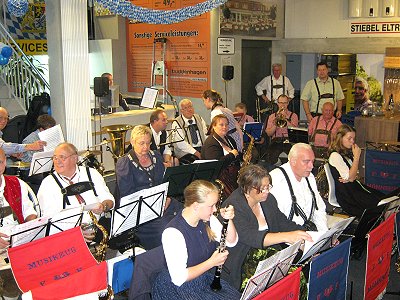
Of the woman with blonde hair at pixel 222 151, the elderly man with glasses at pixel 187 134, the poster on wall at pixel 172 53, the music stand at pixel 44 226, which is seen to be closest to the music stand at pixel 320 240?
the music stand at pixel 44 226

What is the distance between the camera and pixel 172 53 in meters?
12.1

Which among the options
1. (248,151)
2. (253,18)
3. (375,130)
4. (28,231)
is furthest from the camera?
(253,18)

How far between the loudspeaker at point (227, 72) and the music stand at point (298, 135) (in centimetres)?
311

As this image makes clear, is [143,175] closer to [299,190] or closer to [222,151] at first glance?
[222,151]

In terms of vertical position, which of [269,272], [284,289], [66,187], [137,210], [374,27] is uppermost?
[374,27]

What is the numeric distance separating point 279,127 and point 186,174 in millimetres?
3808

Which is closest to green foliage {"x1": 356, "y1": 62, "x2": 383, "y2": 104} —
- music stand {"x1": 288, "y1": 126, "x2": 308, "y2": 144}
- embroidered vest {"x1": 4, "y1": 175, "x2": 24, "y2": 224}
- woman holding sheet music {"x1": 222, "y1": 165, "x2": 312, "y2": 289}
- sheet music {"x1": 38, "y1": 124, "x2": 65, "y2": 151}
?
music stand {"x1": 288, "y1": 126, "x2": 308, "y2": 144}

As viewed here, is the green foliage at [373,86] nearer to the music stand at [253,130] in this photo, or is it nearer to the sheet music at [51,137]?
the music stand at [253,130]

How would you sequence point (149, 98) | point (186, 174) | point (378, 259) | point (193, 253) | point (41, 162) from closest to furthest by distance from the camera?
point (193, 253), point (378, 259), point (186, 174), point (41, 162), point (149, 98)

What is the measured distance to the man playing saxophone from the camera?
8625mm

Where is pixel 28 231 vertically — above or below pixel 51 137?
below

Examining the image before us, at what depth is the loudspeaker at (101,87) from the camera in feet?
27.7

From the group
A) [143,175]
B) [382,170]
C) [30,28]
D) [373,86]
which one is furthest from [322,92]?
[30,28]

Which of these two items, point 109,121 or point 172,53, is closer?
point 109,121
